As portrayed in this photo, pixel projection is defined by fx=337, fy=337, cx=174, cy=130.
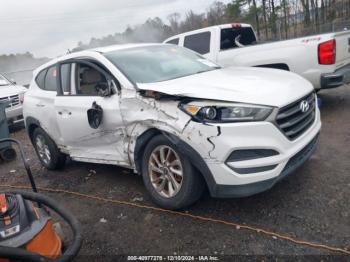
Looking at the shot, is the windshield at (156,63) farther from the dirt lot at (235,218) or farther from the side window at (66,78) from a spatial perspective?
the dirt lot at (235,218)

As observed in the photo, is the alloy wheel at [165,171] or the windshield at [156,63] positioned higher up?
the windshield at [156,63]

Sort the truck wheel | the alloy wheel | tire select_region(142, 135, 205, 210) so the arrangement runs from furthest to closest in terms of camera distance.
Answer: the truck wheel, the alloy wheel, tire select_region(142, 135, 205, 210)

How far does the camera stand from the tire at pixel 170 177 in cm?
315

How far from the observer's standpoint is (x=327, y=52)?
5.50 m

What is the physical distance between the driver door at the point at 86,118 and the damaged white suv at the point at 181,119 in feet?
0.05

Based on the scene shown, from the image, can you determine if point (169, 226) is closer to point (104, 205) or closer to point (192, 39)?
point (104, 205)

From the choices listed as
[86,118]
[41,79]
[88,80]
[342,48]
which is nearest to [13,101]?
[41,79]

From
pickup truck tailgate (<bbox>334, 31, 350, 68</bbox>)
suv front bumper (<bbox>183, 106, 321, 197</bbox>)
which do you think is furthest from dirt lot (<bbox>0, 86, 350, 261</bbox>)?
pickup truck tailgate (<bbox>334, 31, 350, 68</bbox>)

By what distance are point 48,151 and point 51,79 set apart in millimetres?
1127

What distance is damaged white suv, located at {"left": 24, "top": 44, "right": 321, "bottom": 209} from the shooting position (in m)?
2.90

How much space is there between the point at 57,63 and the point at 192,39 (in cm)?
368

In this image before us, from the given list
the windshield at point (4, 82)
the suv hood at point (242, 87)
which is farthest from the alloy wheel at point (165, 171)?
the windshield at point (4, 82)

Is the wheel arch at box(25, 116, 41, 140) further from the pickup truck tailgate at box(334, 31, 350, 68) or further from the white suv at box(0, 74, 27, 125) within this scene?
the pickup truck tailgate at box(334, 31, 350, 68)

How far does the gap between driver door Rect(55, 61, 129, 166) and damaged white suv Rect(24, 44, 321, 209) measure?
1cm
